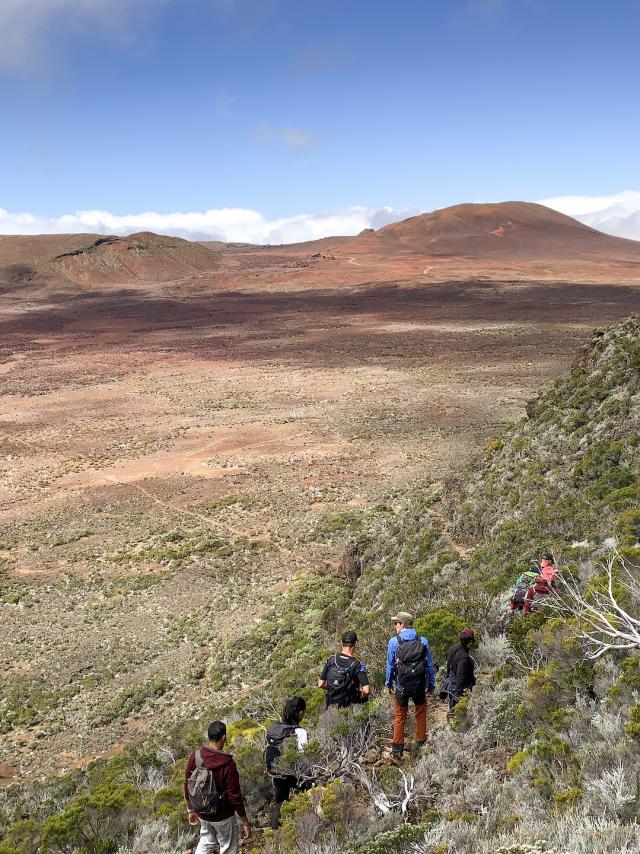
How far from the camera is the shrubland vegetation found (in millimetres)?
4176

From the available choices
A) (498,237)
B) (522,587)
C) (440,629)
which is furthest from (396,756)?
(498,237)

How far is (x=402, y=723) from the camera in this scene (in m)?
5.57

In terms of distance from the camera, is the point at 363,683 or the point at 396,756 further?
the point at 363,683

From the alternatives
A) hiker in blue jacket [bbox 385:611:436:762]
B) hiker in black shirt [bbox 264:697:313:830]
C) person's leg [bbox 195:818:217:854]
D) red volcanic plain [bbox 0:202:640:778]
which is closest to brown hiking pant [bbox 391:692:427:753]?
hiker in blue jacket [bbox 385:611:436:762]

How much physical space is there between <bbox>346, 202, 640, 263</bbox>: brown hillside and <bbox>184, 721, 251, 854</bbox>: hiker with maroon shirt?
126 metres

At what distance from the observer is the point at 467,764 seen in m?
5.12

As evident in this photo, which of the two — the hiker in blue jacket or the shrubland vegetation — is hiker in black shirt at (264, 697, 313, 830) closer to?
the shrubland vegetation

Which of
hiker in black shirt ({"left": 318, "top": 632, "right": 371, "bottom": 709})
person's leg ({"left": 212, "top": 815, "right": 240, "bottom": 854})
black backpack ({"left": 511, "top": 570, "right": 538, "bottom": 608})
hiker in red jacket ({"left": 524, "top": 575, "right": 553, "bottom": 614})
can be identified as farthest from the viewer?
black backpack ({"left": 511, "top": 570, "right": 538, "bottom": 608})

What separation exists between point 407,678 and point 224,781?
187 cm

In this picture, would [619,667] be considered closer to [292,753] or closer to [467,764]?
[467,764]

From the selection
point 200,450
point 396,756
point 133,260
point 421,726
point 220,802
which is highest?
point 133,260

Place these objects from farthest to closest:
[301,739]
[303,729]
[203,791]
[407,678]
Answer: [407,678]
[303,729]
[301,739]
[203,791]

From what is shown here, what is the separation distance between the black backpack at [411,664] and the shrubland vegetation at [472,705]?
0.59 m

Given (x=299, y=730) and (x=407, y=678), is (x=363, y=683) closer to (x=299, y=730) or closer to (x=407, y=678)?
(x=407, y=678)
